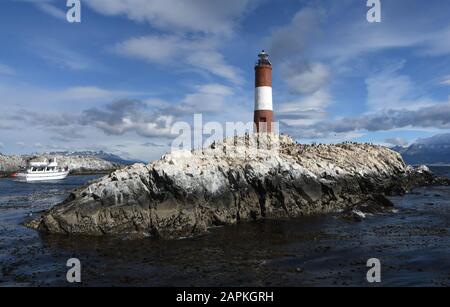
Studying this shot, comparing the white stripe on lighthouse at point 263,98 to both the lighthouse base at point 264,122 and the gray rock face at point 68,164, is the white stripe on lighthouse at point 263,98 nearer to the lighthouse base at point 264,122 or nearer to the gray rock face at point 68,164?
the lighthouse base at point 264,122

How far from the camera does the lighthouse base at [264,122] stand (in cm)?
4656

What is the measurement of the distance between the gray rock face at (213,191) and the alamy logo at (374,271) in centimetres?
1255

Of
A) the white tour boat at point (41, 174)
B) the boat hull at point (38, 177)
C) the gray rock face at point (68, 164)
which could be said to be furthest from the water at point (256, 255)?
the gray rock face at point (68, 164)

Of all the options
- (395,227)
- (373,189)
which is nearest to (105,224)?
(395,227)

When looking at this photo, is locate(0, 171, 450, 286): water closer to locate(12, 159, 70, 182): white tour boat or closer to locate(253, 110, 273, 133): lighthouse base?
locate(253, 110, 273, 133): lighthouse base

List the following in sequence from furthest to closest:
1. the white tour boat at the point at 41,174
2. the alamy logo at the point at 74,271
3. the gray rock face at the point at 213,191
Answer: the white tour boat at the point at 41,174
the gray rock face at the point at 213,191
the alamy logo at the point at 74,271

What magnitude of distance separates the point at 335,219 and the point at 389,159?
27.5 meters

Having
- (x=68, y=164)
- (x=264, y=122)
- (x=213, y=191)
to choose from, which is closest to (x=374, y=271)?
(x=213, y=191)

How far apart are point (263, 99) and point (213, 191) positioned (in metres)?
16.9

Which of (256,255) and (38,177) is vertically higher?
(38,177)

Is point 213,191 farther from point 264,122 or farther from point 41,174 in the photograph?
point 41,174

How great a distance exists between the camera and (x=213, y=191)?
33125 millimetres

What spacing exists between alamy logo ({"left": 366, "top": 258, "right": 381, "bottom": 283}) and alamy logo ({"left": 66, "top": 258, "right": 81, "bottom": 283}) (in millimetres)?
13367

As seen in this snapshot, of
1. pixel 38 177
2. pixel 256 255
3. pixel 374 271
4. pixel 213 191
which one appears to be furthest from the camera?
pixel 38 177
